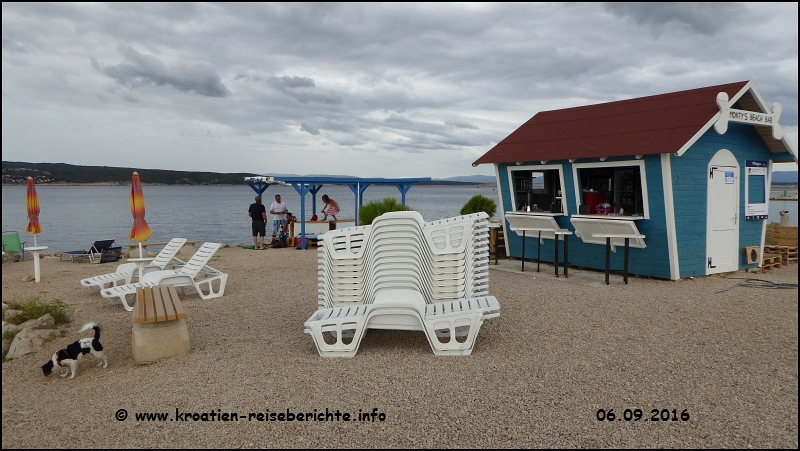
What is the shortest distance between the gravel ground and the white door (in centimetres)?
243

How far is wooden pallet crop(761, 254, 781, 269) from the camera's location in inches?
446

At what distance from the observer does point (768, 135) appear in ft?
35.3

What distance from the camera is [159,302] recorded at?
5793mm

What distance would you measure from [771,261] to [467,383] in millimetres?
9476

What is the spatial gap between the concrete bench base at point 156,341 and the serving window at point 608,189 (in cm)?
752

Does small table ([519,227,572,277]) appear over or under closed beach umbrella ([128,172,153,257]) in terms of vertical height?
under

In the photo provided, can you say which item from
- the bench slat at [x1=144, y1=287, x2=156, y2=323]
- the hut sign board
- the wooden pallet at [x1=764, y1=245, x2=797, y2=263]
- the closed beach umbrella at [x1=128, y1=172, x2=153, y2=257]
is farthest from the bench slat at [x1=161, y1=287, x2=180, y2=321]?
the wooden pallet at [x1=764, y1=245, x2=797, y2=263]

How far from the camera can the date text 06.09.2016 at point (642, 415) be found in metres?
4.00

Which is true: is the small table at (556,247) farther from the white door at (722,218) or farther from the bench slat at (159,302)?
the bench slat at (159,302)

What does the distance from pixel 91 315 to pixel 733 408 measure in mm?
7456

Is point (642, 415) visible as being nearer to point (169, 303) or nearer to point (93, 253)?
point (169, 303)

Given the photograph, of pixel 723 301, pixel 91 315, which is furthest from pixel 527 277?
pixel 91 315

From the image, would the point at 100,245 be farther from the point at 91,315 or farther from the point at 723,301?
the point at 723,301

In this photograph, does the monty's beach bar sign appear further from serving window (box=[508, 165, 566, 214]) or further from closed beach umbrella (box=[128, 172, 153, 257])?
closed beach umbrella (box=[128, 172, 153, 257])
